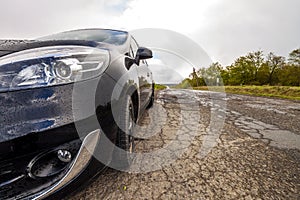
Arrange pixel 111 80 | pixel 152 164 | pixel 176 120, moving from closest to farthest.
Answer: pixel 111 80 → pixel 152 164 → pixel 176 120

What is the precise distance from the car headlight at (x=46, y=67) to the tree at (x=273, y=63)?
36074 millimetres

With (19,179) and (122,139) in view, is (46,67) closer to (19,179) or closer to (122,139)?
(19,179)

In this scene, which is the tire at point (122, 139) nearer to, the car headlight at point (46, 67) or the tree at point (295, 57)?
the car headlight at point (46, 67)

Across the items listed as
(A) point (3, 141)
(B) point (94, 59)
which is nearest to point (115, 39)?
(B) point (94, 59)

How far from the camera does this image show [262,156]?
1.85m

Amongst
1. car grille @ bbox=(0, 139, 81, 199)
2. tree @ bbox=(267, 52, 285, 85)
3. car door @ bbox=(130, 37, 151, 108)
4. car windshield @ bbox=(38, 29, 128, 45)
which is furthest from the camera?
tree @ bbox=(267, 52, 285, 85)

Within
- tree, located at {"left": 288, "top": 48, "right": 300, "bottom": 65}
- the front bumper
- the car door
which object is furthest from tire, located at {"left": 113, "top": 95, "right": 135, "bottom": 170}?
tree, located at {"left": 288, "top": 48, "right": 300, "bottom": 65}

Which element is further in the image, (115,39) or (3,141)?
(115,39)

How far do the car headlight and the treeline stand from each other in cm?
2625

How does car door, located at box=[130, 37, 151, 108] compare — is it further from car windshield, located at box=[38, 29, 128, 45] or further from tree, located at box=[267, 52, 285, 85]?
tree, located at box=[267, 52, 285, 85]

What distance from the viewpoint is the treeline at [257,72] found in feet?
84.3

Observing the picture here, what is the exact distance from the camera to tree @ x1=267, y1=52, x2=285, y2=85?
29.5 m

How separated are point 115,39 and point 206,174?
5.42ft

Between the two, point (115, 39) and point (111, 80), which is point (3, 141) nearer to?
point (111, 80)
